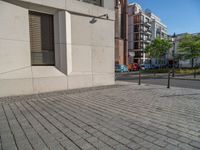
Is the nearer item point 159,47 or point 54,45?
point 54,45

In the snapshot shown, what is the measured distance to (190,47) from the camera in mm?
24734

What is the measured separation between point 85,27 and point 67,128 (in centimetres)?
723

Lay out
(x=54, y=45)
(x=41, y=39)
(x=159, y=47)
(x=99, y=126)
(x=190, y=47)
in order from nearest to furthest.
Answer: (x=99, y=126) < (x=41, y=39) < (x=54, y=45) < (x=190, y=47) < (x=159, y=47)

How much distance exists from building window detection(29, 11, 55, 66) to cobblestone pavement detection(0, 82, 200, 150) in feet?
10.7

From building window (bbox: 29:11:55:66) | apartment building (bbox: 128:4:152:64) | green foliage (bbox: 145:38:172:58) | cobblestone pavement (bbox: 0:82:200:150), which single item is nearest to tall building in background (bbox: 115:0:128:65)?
green foliage (bbox: 145:38:172:58)

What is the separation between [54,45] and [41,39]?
2.45ft

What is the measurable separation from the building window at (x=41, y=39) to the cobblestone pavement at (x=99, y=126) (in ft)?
10.7

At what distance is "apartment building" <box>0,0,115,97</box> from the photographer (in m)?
7.37

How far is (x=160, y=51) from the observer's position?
3038 cm

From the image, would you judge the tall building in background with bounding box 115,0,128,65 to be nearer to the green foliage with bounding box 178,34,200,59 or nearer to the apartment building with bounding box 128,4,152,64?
the green foliage with bounding box 178,34,200,59

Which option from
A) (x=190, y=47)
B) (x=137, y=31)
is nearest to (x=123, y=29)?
(x=137, y=31)

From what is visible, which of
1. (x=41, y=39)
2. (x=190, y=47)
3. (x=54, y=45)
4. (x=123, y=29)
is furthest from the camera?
(x=123, y=29)

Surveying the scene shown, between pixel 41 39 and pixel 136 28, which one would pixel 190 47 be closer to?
pixel 41 39

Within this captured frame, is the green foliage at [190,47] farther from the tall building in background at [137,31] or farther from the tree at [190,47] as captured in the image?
the tall building in background at [137,31]
